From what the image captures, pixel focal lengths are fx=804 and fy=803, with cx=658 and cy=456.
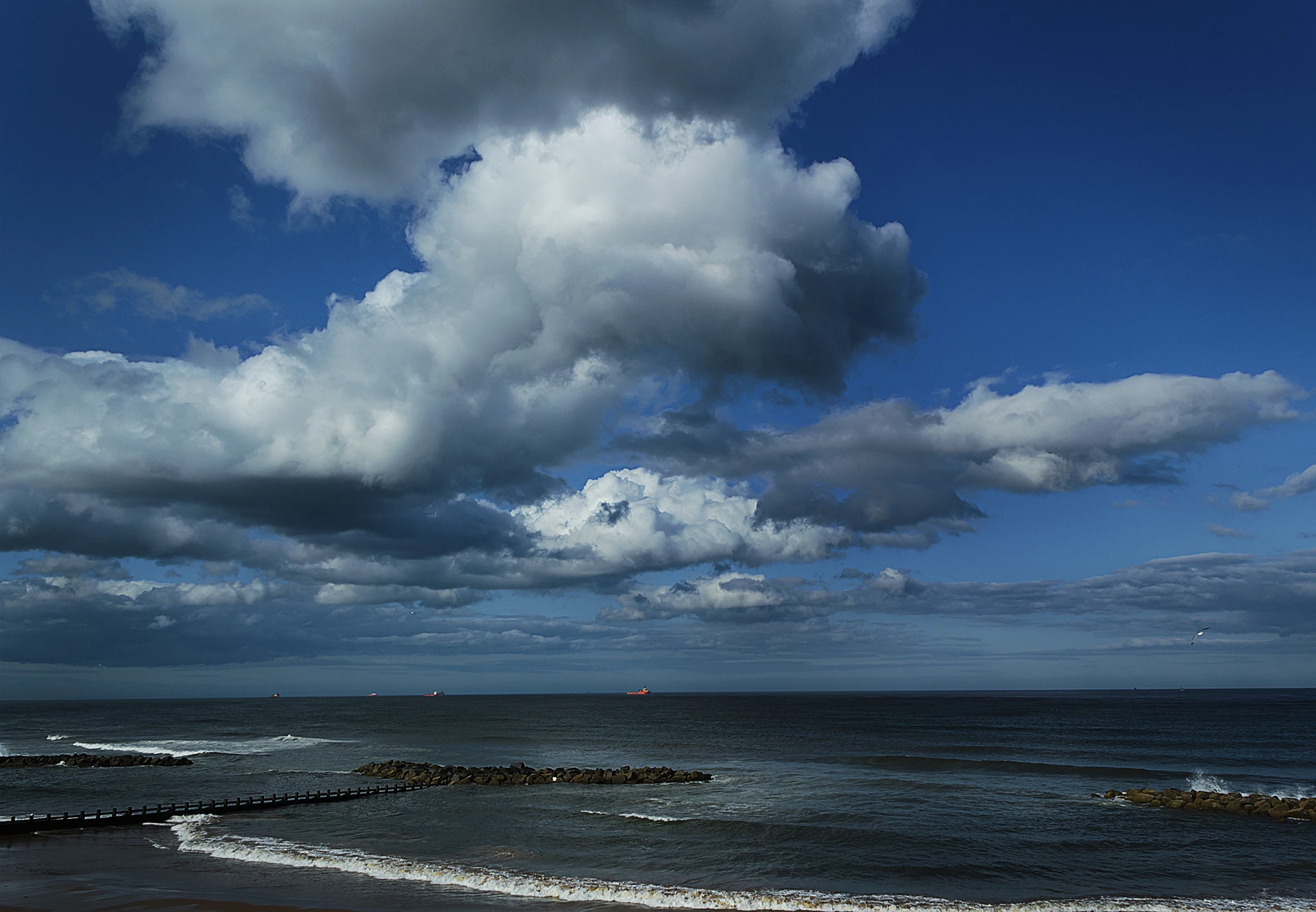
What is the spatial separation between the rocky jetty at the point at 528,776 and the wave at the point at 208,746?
104 feet

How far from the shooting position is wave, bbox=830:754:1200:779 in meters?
63.5

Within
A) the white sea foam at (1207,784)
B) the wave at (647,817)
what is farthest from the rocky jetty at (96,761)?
the white sea foam at (1207,784)

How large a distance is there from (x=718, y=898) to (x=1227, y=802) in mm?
36876

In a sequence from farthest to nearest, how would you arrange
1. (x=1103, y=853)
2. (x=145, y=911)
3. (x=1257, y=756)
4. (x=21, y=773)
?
1. (x=1257, y=756)
2. (x=21, y=773)
3. (x=1103, y=853)
4. (x=145, y=911)

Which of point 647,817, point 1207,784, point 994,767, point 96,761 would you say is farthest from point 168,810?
point 1207,784

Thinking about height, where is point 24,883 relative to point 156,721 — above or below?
above

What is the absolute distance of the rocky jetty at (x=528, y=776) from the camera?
5862cm

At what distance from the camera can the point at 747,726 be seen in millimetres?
131250

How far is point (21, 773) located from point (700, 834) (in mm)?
62534

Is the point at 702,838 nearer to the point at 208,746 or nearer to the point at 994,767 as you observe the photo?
the point at 994,767

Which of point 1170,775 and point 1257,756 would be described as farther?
point 1257,756

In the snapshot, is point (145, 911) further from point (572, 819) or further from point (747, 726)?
point (747, 726)

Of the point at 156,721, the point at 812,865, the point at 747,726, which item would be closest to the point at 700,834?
the point at 812,865

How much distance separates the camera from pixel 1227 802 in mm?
46844
